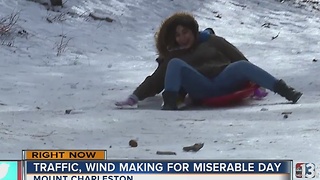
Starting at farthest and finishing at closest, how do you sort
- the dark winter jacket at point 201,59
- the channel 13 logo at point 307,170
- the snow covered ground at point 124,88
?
the dark winter jacket at point 201,59
the snow covered ground at point 124,88
the channel 13 logo at point 307,170

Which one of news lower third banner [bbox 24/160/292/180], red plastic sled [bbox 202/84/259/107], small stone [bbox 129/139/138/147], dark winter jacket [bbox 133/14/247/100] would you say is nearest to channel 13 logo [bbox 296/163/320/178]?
news lower third banner [bbox 24/160/292/180]

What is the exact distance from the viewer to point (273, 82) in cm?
446

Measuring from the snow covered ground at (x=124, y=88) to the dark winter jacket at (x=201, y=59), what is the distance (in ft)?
0.38

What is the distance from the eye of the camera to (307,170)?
2662 mm

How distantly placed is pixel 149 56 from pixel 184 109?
318 cm

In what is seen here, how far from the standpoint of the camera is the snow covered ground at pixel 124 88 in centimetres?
332

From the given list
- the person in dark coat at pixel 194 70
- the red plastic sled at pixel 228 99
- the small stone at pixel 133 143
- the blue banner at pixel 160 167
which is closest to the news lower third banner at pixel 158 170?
the blue banner at pixel 160 167

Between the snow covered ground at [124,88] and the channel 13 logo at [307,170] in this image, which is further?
the snow covered ground at [124,88]

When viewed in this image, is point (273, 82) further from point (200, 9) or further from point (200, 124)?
point (200, 9)

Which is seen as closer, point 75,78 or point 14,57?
point 75,78

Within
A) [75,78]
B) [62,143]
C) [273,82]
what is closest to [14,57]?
[75,78]

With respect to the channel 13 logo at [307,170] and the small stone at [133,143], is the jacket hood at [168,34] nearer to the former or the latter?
the small stone at [133,143]

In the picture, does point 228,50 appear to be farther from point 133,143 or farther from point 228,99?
point 133,143

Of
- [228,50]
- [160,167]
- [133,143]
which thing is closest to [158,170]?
[160,167]
